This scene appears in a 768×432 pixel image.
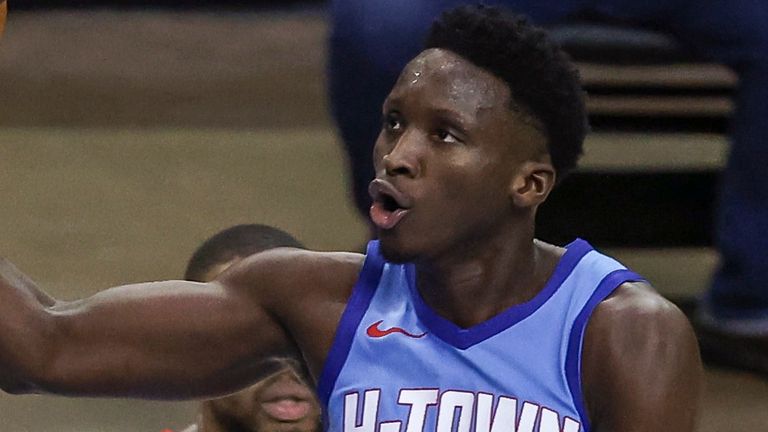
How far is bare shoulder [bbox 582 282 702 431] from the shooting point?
1.20 m

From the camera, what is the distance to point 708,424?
241 cm

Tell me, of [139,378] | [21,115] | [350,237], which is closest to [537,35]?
[139,378]

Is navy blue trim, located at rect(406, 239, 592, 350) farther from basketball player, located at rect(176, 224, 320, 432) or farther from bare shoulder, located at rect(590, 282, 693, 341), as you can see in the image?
basketball player, located at rect(176, 224, 320, 432)

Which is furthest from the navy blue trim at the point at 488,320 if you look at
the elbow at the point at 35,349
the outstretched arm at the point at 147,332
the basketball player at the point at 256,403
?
the basketball player at the point at 256,403

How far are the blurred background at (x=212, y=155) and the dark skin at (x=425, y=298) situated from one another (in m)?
1.12

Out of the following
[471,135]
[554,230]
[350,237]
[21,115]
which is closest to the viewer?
[471,135]

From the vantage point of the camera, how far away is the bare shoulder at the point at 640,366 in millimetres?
1204

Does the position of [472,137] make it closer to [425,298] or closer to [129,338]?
[425,298]

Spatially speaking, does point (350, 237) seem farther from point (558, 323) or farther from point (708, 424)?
point (558, 323)

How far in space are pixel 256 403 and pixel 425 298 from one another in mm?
590

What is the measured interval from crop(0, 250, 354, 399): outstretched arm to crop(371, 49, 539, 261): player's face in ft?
0.48

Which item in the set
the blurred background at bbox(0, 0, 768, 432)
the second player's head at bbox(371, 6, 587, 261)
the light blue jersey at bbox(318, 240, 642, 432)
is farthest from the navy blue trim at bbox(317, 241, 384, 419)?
the blurred background at bbox(0, 0, 768, 432)

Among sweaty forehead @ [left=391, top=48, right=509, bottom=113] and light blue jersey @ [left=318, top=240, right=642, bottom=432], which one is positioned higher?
sweaty forehead @ [left=391, top=48, right=509, bottom=113]

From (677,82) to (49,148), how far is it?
5.57ft
